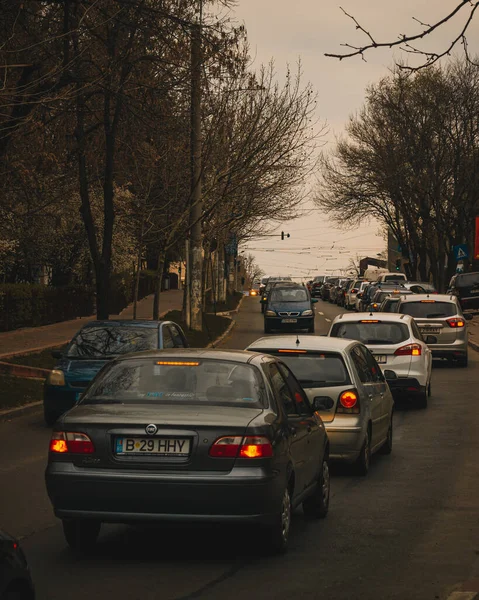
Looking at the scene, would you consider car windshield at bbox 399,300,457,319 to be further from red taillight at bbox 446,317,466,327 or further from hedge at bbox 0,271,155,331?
hedge at bbox 0,271,155,331

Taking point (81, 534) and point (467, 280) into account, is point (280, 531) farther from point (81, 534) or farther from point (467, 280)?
point (467, 280)

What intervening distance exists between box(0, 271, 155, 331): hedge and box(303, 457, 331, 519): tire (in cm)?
2522

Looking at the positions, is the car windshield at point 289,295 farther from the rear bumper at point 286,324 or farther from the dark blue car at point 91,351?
the dark blue car at point 91,351

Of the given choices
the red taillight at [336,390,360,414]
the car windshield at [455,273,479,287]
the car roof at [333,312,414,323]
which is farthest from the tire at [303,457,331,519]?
the car windshield at [455,273,479,287]

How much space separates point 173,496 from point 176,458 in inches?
10.0

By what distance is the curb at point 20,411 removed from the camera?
58.6ft

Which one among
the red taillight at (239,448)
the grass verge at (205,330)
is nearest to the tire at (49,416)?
the red taillight at (239,448)

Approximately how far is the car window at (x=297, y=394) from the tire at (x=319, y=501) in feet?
1.93

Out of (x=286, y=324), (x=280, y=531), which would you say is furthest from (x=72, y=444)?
(x=286, y=324)

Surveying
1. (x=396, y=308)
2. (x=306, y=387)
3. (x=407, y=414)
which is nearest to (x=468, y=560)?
(x=306, y=387)

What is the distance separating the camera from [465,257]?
52.1 metres

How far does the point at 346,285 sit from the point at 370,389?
57.9 meters

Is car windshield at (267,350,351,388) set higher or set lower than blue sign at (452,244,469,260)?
lower

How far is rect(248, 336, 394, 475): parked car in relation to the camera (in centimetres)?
Result: 1204
